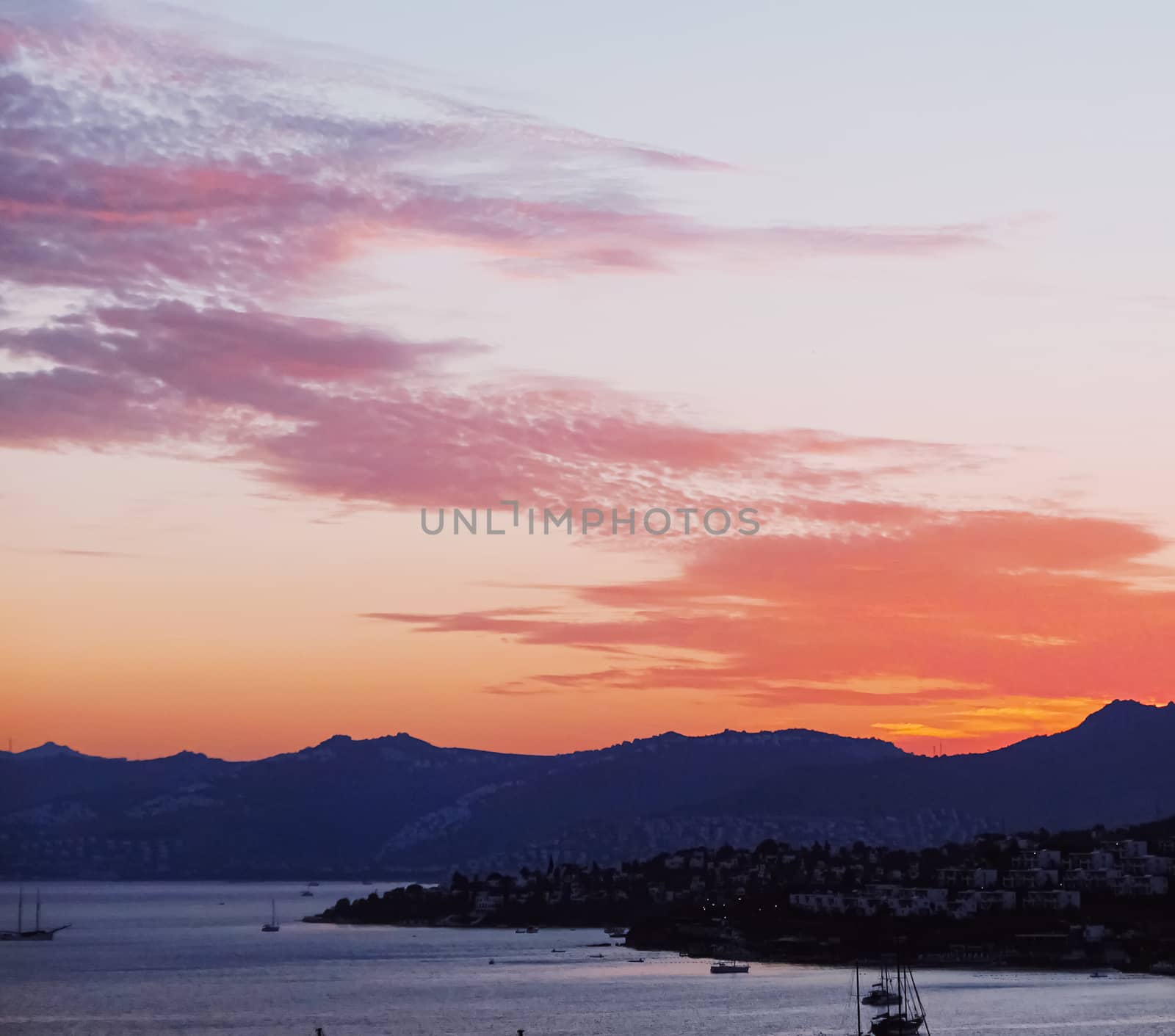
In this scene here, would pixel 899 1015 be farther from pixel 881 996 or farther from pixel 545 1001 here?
pixel 545 1001

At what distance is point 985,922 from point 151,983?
3338 inches

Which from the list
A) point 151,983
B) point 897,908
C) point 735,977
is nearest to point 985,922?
point 897,908

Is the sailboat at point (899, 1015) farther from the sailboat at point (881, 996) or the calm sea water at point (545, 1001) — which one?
the calm sea water at point (545, 1001)

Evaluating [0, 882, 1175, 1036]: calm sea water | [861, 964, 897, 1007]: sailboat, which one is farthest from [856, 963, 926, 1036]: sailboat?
[0, 882, 1175, 1036]: calm sea water

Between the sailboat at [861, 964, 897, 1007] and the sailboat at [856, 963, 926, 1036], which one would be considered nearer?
the sailboat at [856, 963, 926, 1036]

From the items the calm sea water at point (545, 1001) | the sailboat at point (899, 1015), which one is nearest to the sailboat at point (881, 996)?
the sailboat at point (899, 1015)

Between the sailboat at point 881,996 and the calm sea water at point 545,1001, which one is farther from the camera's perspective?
the sailboat at point 881,996

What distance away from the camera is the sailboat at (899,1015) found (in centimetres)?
11394

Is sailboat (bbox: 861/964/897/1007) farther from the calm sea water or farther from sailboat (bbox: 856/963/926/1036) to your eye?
the calm sea water

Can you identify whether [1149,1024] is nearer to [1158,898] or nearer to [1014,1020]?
[1014,1020]

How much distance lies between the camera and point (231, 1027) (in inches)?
5089

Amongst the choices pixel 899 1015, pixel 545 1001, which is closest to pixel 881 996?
pixel 899 1015

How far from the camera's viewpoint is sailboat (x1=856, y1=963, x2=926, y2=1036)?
114 m

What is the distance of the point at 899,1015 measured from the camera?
11700cm
